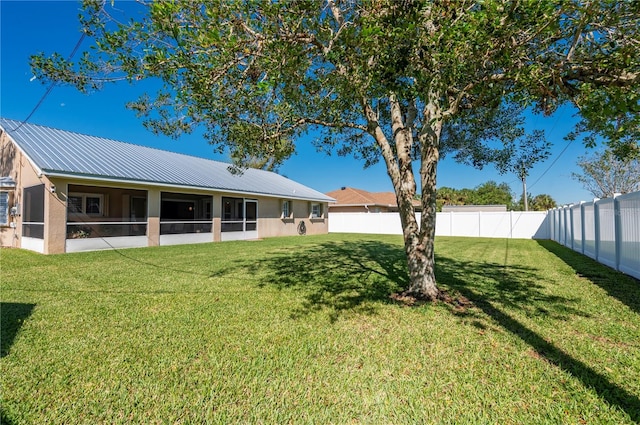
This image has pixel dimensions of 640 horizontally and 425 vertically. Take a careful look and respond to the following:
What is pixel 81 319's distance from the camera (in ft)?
13.8

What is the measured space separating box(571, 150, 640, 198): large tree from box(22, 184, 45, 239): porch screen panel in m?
27.4

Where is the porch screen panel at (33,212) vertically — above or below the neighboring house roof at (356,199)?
below

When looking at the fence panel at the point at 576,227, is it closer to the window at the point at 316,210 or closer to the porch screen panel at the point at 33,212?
the window at the point at 316,210

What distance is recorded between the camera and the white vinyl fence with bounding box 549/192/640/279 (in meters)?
6.44

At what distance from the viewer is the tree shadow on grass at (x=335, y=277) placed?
5.13 m

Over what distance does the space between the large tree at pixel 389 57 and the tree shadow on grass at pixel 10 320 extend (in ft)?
10.9

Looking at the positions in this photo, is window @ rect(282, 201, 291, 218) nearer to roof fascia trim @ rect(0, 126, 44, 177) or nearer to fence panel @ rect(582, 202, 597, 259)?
roof fascia trim @ rect(0, 126, 44, 177)

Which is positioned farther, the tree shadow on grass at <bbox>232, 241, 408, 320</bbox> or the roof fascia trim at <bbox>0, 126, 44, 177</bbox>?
the roof fascia trim at <bbox>0, 126, 44, 177</bbox>

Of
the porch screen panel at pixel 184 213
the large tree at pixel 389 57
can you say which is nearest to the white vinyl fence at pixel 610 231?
the large tree at pixel 389 57

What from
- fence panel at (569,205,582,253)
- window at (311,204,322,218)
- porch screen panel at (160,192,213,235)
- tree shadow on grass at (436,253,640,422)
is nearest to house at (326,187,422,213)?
window at (311,204,322,218)

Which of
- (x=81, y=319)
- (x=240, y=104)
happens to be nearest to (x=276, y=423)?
(x=81, y=319)

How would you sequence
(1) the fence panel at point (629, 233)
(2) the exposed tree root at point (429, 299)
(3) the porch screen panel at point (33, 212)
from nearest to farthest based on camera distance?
(2) the exposed tree root at point (429, 299) → (1) the fence panel at point (629, 233) → (3) the porch screen panel at point (33, 212)

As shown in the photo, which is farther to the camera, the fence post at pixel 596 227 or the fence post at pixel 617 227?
the fence post at pixel 596 227

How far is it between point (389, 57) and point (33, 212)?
1372 cm
